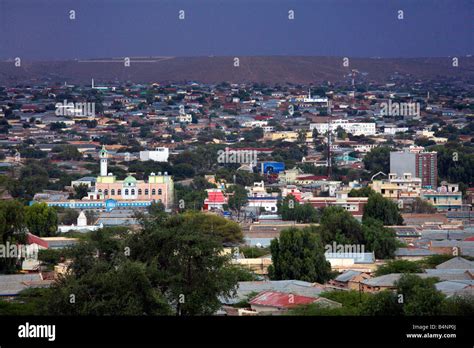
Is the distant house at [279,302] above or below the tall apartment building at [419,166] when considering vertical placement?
below

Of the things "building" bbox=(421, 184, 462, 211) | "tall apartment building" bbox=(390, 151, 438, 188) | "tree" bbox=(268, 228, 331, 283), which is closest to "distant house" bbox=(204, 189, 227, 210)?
"building" bbox=(421, 184, 462, 211)

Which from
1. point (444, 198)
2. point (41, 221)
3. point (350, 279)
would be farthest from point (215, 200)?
point (350, 279)

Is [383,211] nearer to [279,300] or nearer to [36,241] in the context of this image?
[36,241]

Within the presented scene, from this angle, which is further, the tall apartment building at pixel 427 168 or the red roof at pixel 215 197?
the tall apartment building at pixel 427 168

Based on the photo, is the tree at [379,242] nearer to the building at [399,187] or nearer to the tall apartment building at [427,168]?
the building at [399,187]

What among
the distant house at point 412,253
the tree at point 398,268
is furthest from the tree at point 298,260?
the distant house at point 412,253

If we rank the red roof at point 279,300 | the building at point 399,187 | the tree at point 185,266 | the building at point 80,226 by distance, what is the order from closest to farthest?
the tree at point 185,266 < the red roof at point 279,300 < the building at point 80,226 < the building at point 399,187

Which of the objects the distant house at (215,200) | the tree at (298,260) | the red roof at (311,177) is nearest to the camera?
the tree at (298,260)

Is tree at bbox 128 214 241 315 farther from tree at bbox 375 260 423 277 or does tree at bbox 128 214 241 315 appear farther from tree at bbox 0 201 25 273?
tree at bbox 0 201 25 273

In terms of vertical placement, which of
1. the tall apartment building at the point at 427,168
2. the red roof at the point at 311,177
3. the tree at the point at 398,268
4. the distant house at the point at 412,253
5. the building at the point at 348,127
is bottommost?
the distant house at the point at 412,253
